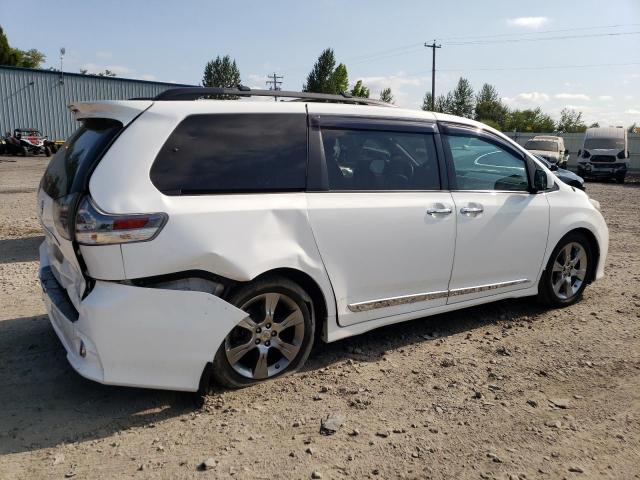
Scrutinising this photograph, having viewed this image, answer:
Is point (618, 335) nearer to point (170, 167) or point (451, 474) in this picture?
point (451, 474)

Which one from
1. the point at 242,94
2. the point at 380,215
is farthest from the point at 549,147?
the point at 242,94

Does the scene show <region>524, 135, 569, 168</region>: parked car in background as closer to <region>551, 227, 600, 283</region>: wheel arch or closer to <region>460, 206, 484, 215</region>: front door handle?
<region>551, 227, 600, 283</region>: wheel arch

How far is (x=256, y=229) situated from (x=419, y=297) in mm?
1530

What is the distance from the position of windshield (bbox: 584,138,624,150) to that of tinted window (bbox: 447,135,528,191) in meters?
23.6

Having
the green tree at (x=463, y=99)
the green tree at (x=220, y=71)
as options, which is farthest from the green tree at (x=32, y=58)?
the green tree at (x=463, y=99)

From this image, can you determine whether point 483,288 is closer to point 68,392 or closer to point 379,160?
point 379,160

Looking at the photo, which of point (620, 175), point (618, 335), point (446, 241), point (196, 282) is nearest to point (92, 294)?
point (196, 282)

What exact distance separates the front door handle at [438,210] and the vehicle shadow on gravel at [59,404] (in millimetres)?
2130

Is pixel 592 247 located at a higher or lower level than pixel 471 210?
lower

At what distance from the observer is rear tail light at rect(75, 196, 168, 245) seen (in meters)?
2.97

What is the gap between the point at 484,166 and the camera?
4.79 metres

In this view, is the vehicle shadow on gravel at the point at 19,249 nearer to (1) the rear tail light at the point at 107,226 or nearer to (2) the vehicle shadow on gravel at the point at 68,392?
(2) the vehicle shadow on gravel at the point at 68,392

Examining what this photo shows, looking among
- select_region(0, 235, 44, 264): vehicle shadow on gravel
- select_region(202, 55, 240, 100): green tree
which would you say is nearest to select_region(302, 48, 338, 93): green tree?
select_region(202, 55, 240, 100): green tree

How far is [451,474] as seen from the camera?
2.80m
